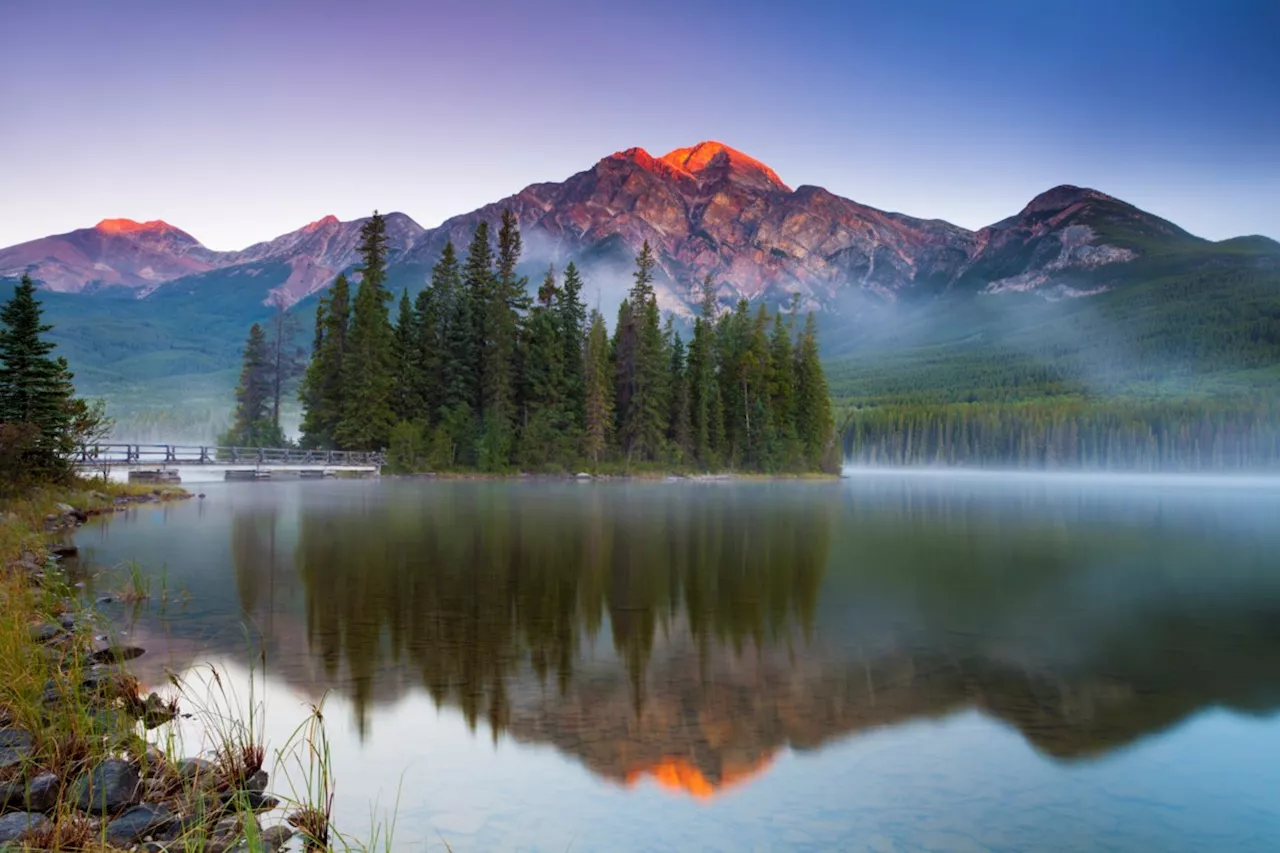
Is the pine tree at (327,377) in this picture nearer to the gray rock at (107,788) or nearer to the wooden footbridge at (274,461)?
the wooden footbridge at (274,461)

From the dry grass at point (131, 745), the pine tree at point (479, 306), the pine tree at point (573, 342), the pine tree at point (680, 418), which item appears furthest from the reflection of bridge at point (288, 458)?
the dry grass at point (131, 745)

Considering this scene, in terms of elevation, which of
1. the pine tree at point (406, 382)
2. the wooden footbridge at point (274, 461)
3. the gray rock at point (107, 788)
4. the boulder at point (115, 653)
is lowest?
the boulder at point (115, 653)

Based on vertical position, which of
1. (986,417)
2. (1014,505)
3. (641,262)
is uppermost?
(641,262)

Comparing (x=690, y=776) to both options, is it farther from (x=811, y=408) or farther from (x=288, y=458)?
(x=811, y=408)

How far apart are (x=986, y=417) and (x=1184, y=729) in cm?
19407

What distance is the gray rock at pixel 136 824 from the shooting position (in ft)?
18.0

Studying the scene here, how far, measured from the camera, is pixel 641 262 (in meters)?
88.5

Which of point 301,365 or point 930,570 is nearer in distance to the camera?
point 930,570

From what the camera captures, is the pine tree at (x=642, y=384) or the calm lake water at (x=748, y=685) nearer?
the calm lake water at (x=748, y=685)

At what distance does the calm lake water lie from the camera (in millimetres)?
7008

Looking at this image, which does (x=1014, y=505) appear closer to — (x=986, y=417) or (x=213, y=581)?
(x=213, y=581)

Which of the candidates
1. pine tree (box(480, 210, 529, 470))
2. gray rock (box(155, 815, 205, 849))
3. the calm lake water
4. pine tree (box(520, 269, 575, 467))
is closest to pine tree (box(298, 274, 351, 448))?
pine tree (box(480, 210, 529, 470))

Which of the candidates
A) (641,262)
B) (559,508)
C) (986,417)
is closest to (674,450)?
(641,262)

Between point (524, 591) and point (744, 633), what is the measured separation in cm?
581
